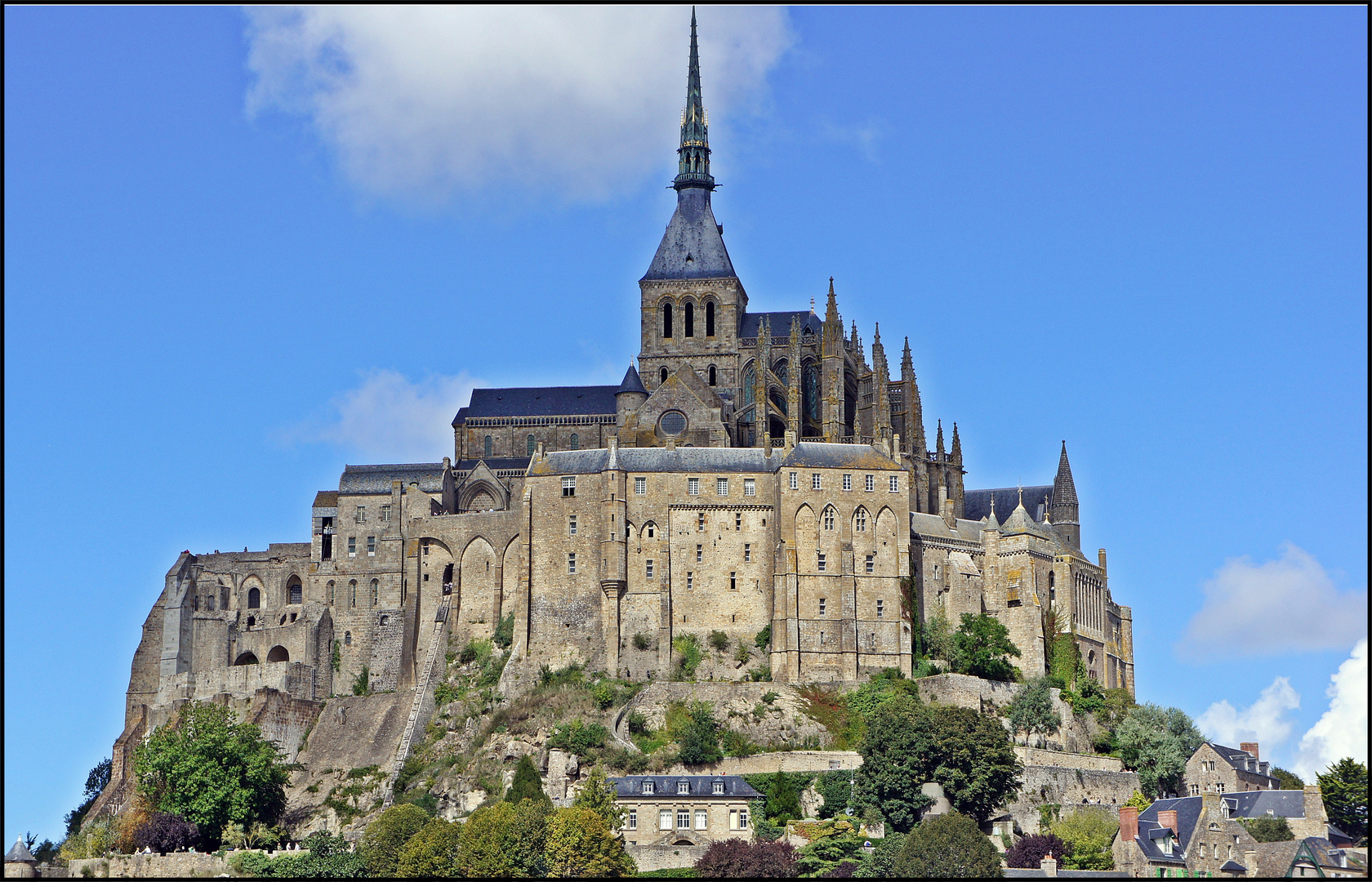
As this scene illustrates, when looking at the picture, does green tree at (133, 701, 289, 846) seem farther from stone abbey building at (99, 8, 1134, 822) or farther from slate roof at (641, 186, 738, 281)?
slate roof at (641, 186, 738, 281)

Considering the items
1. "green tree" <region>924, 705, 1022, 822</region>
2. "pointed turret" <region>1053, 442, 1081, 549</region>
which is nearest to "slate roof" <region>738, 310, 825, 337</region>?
"pointed turret" <region>1053, 442, 1081, 549</region>

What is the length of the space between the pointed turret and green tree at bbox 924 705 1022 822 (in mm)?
31851

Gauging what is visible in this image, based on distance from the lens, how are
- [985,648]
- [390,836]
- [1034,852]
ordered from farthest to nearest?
[985,648] → [390,836] → [1034,852]

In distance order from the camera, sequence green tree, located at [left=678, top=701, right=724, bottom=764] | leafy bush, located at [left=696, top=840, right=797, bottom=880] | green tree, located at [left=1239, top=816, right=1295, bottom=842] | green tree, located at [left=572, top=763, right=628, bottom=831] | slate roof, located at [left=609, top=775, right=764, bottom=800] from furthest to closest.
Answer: green tree, located at [left=678, top=701, right=724, bottom=764] < slate roof, located at [left=609, top=775, right=764, bottom=800] < green tree, located at [left=572, top=763, right=628, bottom=831] < green tree, located at [left=1239, top=816, right=1295, bottom=842] < leafy bush, located at [left=696, top=840, right=797, bottom=880]

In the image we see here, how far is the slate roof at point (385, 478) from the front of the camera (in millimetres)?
114750

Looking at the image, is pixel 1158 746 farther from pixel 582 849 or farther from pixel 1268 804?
pixel 582 849

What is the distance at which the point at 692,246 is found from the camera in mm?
126938

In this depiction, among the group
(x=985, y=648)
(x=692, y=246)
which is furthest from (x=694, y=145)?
(x=985, y=648)

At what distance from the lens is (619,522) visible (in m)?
106

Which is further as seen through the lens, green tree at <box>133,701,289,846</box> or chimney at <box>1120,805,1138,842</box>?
green tree at <box>133,701,289,846</box>

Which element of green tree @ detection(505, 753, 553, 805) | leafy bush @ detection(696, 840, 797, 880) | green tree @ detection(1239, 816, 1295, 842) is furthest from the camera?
green tree @ detection(505, 753, 553, 805)

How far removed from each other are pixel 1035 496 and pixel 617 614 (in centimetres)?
3382

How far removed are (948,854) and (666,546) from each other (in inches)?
1228

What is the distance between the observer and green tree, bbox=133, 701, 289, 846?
94438 mm
